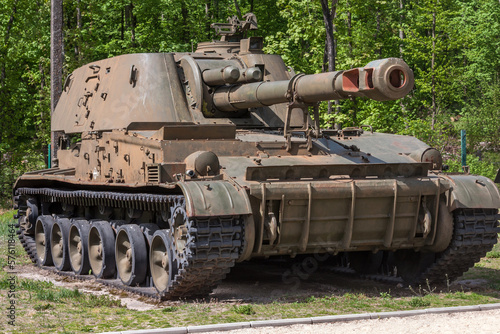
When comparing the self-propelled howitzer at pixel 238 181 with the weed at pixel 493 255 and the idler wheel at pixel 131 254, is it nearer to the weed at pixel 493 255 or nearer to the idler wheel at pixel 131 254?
the idler wheel at pixel 131 254

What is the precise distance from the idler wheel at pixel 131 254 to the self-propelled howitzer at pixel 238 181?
23mm

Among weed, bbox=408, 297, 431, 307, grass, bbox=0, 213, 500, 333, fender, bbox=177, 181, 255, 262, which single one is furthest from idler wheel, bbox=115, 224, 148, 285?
weed, bbox=408, 297, 431, 307

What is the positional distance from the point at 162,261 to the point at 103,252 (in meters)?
1.88

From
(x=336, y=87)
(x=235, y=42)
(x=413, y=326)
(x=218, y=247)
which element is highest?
(x=235, y=42)

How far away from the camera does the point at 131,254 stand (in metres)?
12.6

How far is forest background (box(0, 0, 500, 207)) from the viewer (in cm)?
2516

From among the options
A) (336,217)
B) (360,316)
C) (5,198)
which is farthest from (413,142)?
(5,198)

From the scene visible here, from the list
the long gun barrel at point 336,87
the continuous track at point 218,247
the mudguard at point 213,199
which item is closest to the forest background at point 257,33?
the long gun barrel at point 336,87

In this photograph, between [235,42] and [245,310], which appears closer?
[245,310]

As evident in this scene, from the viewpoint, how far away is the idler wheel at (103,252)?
13.3 metres

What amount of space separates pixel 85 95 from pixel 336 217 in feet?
20.0

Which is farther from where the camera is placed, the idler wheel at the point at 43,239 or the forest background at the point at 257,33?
the forest background at the point at 257,33

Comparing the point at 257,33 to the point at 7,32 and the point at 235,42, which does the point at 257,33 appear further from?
the point at 235,42

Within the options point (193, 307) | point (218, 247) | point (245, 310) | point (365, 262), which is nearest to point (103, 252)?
point (193, 307)
